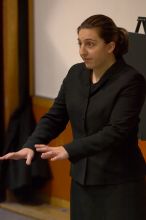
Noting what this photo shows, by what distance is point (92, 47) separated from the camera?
64.9 inches

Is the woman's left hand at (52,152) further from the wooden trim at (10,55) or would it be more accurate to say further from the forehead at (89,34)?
the wooden trim at (10,55)

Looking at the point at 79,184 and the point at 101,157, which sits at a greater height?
the point at 101,157

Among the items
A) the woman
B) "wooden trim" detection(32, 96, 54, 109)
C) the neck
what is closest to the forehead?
the woman

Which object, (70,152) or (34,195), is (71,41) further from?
(70,152)

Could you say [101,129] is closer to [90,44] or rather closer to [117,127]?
[117,127]

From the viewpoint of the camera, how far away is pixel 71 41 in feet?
10.1

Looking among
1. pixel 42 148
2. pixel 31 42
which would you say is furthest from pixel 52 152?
pixel 31 42

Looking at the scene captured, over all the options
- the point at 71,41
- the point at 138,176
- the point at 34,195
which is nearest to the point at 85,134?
the point at 138,176

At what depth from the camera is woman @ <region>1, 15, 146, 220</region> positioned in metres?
1.62

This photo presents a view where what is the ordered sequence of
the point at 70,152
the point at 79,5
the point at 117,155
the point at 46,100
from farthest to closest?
the point at 46,100 → the point at 79,5 → the point at 117,155 → the point at 70,152

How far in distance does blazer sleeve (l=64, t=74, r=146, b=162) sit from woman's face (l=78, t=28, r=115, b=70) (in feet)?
0.46

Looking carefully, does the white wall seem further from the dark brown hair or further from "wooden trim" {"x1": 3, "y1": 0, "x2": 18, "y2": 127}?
the dark brown hair

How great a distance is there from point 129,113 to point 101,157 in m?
0.21

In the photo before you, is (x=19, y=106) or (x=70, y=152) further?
(x=19, y=106)
